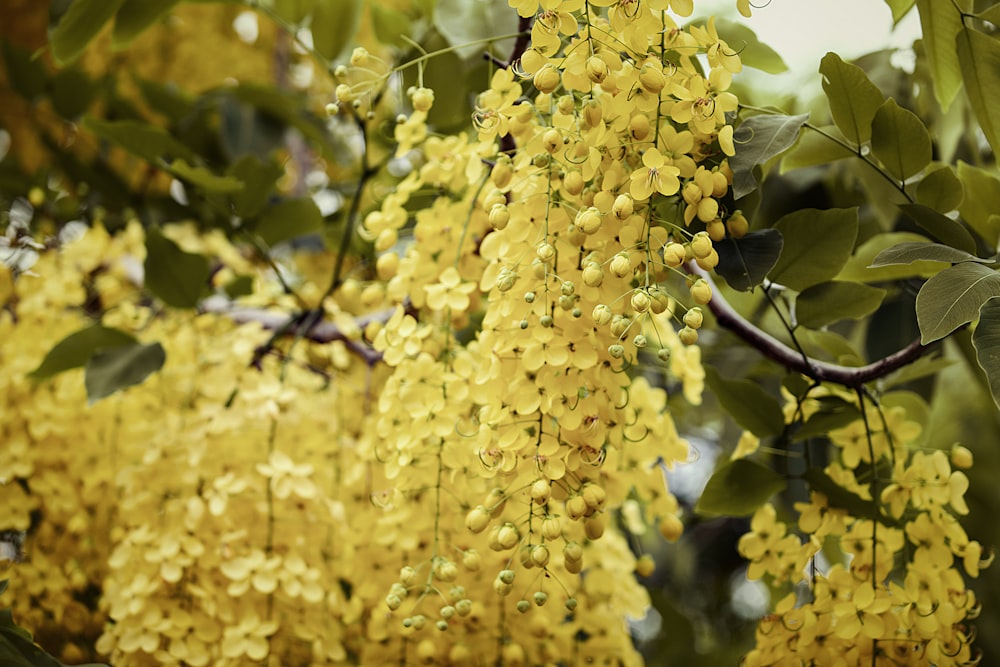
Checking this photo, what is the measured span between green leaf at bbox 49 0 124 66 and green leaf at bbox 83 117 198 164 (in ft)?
0.25

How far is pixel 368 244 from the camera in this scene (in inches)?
40.3

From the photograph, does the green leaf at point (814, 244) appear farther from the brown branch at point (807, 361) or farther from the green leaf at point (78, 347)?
the green leaf at point (78, 347)

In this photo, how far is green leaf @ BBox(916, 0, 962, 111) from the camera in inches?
25.5

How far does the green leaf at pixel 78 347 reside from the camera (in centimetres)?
90

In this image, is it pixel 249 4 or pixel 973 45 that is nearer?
pixel 973 45

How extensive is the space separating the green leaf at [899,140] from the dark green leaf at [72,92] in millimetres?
1111

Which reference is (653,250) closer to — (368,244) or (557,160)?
(557,160)

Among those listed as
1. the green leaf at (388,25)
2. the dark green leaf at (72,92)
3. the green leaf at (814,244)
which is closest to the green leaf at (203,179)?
the green leaf at (388,25)

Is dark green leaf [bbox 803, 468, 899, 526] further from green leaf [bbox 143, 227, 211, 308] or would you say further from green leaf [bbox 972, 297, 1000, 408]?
green leaf [bbox 143, 227, 211, 308]

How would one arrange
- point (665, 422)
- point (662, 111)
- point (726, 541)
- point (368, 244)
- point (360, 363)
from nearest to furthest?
point (662, 111), point (665, 422), point (368, 244), point (360, 363), point (726, 541)

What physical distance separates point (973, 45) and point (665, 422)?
0.41 meters

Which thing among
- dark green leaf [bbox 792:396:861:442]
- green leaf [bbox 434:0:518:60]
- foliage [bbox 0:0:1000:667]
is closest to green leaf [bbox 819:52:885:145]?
foliage [bbox 0:0:1000:667]

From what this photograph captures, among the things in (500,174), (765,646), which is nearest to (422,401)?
(500,174)

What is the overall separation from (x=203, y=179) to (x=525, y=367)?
490mm
